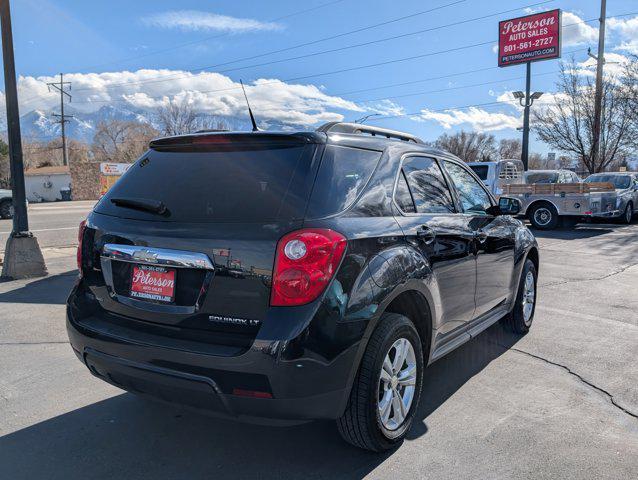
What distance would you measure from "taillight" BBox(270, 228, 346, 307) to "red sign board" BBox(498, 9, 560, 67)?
36662mm

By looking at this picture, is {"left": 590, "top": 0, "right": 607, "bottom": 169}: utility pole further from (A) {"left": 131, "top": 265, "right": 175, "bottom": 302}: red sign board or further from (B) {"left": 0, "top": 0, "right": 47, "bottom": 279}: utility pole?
(A) {"left": 131, "top": 265, "right": 175, "bottom": 302}: red sign board

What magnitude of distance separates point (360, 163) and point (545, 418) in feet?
6.80

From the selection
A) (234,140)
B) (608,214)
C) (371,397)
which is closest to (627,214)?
(608,214)

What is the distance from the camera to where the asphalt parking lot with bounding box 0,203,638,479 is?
281 cm

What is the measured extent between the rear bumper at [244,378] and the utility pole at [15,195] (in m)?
5.94

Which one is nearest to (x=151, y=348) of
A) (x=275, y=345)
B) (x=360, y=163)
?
(x=275, y=345)

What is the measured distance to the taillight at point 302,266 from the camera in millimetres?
2428

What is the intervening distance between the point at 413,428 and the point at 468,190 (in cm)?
202

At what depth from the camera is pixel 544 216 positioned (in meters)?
15.5

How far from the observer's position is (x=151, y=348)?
260 centimetres

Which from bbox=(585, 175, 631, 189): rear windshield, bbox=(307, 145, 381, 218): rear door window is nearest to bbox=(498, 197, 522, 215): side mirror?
bbox=(307, 145, 381, 218): rear door window

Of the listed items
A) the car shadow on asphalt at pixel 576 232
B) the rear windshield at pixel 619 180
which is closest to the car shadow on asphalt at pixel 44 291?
the car shadow on asphalt at pixel 576 232

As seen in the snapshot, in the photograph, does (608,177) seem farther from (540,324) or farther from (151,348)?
(151,348)

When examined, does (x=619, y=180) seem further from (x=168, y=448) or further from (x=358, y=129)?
(x=168, y=448)
